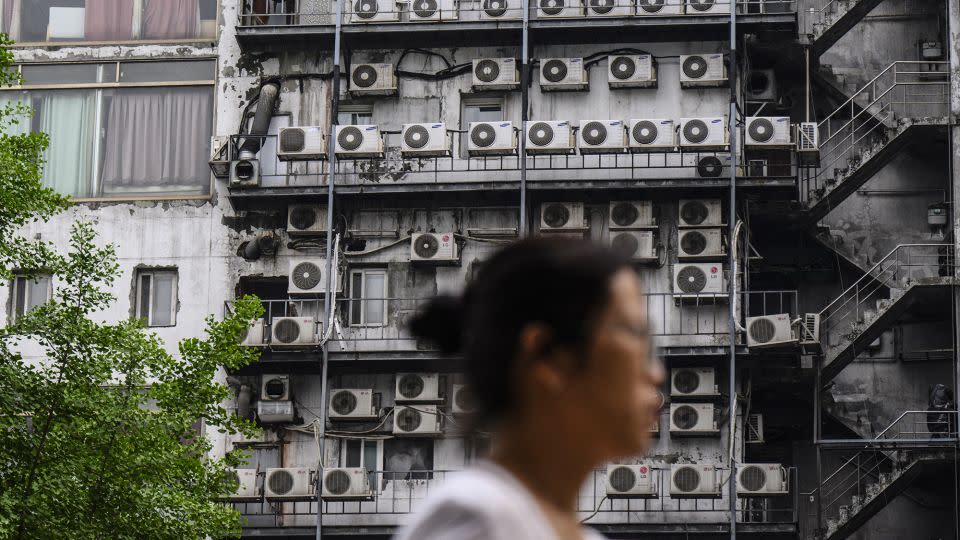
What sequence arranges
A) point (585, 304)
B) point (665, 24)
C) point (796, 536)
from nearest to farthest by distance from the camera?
point (585, 304) → point (796, 536) → point (665, 24)

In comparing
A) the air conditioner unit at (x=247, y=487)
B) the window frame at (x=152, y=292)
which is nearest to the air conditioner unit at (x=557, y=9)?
the window frame at (x=152, y=292)

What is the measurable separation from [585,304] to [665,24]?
3114cm

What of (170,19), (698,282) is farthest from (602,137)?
(170,19)

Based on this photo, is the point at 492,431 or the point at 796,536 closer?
the point at 492,431

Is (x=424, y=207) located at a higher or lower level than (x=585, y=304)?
higher

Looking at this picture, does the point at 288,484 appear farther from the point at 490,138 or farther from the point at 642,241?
the point at 642,241

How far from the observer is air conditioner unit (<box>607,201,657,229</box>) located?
109 feet

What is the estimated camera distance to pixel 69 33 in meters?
35.2

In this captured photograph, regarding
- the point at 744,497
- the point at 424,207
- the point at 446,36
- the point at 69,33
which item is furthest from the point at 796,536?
the point at 69,33

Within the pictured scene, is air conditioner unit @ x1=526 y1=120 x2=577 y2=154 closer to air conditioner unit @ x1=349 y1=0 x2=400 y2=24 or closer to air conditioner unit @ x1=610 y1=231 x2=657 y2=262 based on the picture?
air conditioner unit @ x1=610 y1=231 x2=657 y2=262

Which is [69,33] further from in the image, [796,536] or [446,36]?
[796,536]

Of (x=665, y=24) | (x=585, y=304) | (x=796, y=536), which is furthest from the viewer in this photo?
(x=665, y=24)

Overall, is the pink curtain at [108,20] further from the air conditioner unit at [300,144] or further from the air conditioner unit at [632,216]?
the air conditioner unit at [632,216]

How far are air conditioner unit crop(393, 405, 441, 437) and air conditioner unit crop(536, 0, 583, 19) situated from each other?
742cm
